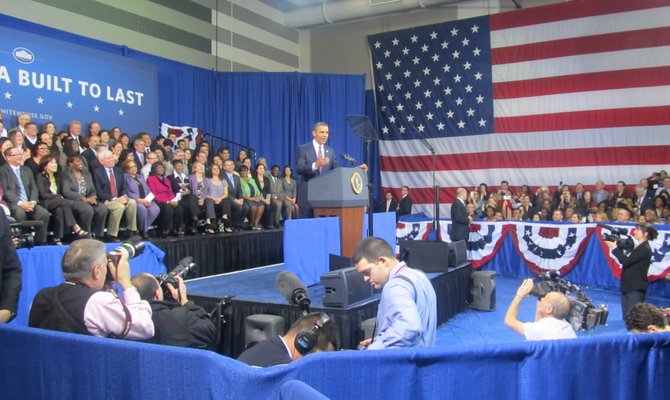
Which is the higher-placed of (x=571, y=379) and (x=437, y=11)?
(x=437, y=11)

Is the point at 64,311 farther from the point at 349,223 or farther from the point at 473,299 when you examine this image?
the point at 473,299

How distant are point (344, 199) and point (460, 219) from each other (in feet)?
16.4

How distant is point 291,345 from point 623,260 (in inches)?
190

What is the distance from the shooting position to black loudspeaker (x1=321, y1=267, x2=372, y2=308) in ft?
13.7

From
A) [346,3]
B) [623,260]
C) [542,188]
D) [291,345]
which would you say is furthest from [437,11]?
[291,345]

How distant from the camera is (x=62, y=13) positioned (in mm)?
9617

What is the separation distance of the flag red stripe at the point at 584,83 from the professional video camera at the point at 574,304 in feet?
28.6

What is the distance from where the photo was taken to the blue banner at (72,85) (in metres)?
8.03

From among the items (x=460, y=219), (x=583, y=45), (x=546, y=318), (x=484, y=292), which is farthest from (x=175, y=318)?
(x=583, y=45)

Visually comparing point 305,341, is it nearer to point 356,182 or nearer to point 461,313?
point 356,182

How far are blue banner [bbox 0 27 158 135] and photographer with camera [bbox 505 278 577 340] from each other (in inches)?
308

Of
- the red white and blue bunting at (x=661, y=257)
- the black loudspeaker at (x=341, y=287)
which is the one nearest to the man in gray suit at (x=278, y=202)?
the black loudspeaker at (x=341, y=287)

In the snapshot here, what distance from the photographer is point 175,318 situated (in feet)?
8.53

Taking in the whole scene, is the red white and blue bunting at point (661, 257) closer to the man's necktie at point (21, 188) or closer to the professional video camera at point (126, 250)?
the professional video camera at point (126, 250)
